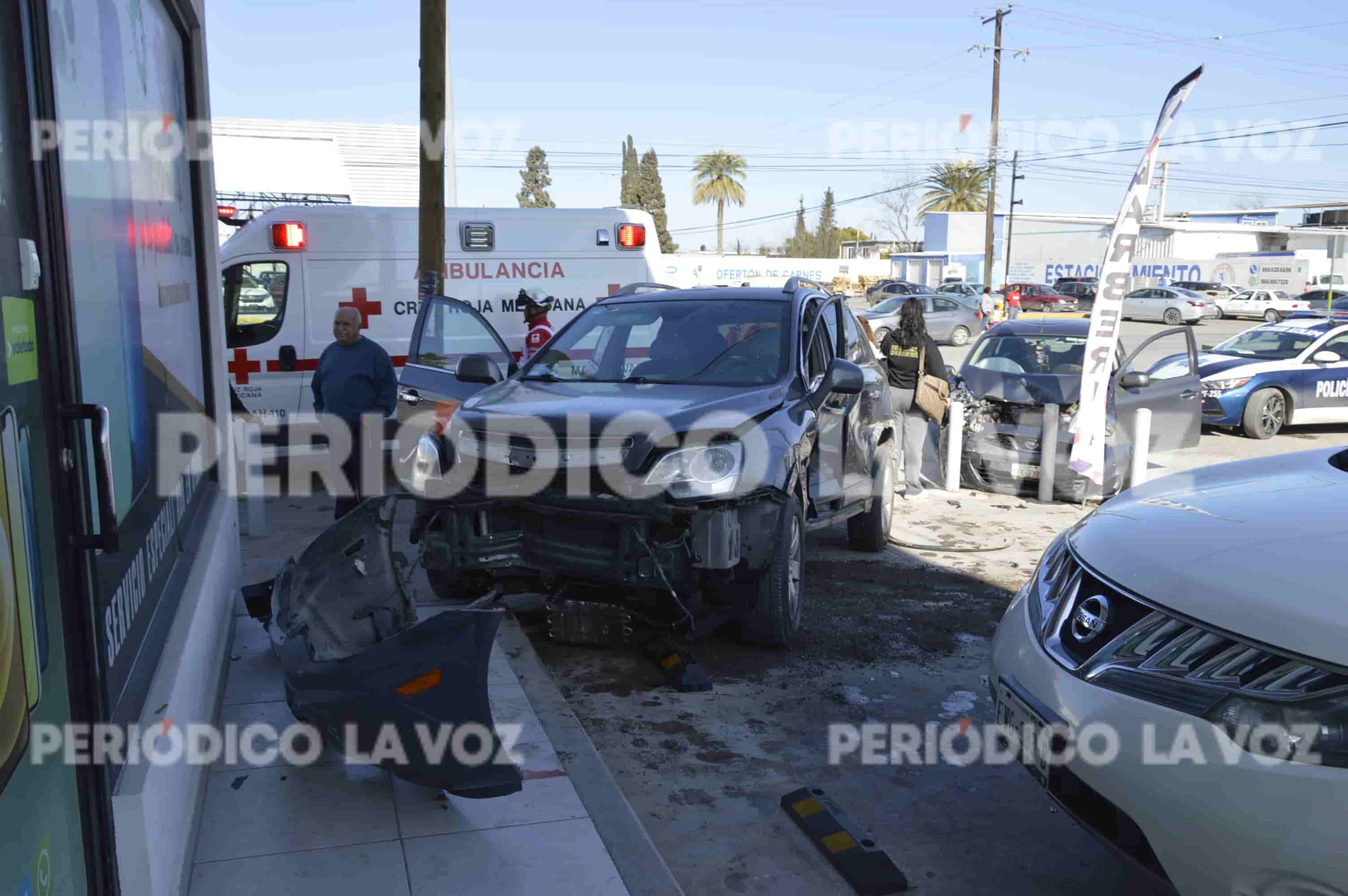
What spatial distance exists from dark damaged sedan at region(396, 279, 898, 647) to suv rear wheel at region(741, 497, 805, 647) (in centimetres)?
1

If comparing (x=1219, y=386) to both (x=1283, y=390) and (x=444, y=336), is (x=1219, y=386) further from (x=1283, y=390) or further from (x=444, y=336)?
(x=444, y=336)

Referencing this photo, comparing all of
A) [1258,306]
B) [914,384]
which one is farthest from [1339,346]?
[1258,306]

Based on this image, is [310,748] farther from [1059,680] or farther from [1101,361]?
[1101,361]

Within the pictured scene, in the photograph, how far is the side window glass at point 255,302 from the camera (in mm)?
10375

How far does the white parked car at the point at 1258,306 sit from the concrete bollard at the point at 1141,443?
3930cm

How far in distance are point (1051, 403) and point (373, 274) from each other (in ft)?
21.1

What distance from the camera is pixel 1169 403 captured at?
33.1ft

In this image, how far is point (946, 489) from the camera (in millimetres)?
10406

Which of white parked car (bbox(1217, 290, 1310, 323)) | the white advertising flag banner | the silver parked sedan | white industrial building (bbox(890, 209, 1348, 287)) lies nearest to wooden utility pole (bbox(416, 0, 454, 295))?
the white advertising flag banner

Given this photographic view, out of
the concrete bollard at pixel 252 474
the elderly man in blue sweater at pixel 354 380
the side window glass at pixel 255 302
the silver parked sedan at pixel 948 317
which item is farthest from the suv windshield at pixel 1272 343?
the silver parked sedan at pixel 948 317

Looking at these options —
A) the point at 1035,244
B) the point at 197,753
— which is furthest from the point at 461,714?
the point at 1035,244

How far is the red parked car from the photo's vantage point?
1722 inches

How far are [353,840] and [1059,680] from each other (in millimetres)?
2204

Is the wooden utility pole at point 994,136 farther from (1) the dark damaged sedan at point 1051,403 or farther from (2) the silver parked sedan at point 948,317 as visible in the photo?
(1) the dark damaged sedan at point 1051,403
